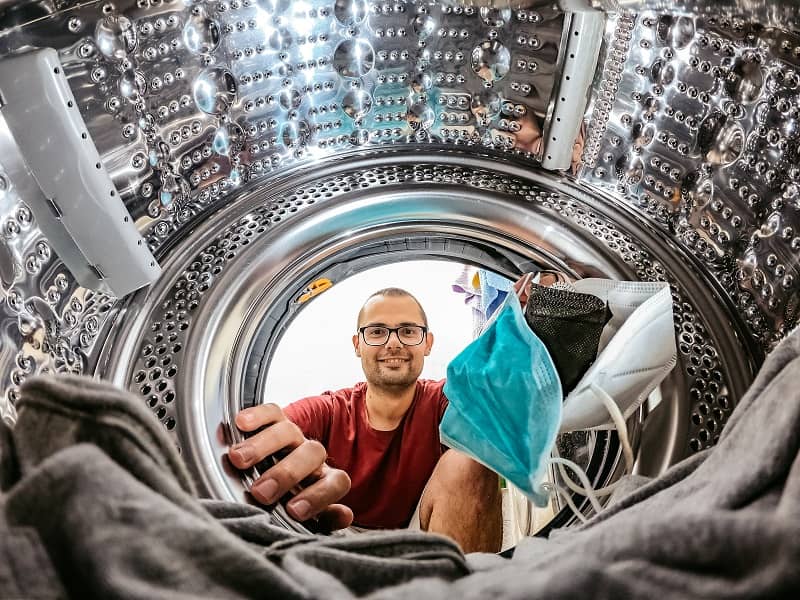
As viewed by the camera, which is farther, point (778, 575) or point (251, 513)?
point (251, 513)

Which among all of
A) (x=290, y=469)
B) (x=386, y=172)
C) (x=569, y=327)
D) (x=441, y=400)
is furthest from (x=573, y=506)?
(x=386, y=172)

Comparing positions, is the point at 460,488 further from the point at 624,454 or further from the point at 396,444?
the point at 624,454

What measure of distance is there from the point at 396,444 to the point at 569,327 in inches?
20.2

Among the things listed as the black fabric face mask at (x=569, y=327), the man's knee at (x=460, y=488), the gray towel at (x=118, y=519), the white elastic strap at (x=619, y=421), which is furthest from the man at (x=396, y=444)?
the gray towel at (x=118, y=519)

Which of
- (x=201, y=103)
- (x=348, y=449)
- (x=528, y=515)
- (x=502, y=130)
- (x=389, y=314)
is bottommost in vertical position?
(x=528, y=515)

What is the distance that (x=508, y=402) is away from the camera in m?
0.81

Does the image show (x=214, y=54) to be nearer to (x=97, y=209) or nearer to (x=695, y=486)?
(x=97, y=209)

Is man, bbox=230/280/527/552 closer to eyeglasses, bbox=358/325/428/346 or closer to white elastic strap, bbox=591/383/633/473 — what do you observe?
eyeglasses, bbox=358/325/428/346

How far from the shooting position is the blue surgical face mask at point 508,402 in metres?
0.78

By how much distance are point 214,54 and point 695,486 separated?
832 mm

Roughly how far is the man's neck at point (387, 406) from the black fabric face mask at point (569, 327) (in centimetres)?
45

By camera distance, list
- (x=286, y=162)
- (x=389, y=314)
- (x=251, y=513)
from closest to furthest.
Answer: (x=251, y=513) < (x=286, y=162) < (x=389, y=314)

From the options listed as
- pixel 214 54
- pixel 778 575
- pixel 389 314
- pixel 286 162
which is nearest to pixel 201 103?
pixel 214 54

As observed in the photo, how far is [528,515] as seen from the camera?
3.19 feet
